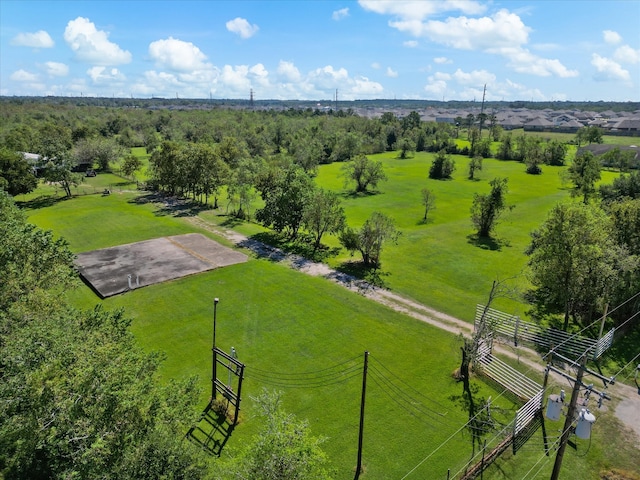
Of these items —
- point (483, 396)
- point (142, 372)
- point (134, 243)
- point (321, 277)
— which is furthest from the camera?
point (134, 243)

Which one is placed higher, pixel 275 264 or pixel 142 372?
pixel 142 372

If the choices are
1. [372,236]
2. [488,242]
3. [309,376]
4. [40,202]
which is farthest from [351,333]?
[40,202]

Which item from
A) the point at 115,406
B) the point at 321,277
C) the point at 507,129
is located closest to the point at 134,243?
the point at 321,277

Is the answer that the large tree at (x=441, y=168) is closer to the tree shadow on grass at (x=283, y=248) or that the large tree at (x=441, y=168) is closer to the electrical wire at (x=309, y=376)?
the tree shadow on grass at (x=283, y=248)

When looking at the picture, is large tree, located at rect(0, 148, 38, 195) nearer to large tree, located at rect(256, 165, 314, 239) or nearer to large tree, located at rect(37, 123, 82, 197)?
large tree, located at rect(37, 123, 82, 197)

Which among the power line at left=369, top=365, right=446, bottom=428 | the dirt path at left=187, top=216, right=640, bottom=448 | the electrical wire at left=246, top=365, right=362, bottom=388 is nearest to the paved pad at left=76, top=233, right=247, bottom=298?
the dirt path at left=187, top=216, right=640, bottom=448

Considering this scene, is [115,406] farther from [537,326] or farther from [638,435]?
[537,326]

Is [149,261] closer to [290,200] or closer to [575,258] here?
[290,200]

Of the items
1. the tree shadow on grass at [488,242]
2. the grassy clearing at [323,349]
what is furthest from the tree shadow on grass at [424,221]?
the grassy clearing at [323,349]
